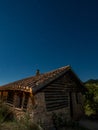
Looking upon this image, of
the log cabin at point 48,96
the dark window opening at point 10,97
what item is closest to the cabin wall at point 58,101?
the log cabin at point 48,96

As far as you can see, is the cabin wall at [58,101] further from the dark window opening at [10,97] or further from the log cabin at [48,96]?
the dark window opening at [10,97]

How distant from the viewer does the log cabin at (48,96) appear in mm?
Result: 10751

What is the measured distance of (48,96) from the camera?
12.0m

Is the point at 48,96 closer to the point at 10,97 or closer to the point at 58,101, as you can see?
the point at 58,101

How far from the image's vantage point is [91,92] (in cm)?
1783

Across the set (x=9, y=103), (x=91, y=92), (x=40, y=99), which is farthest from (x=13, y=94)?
(x=91, y=92)

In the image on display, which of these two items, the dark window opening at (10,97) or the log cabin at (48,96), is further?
the dark window opening at (10,97)

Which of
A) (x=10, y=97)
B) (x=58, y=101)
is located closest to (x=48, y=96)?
(x=58, y=101)

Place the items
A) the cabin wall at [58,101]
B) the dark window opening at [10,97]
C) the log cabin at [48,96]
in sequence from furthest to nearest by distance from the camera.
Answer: the dark window opening at [10,97] < the cabin wall at [58,101] < the log cabin at [48,96]

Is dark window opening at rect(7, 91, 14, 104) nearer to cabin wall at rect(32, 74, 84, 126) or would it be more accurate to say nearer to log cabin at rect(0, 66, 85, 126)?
log cabin at rect(0, 66, 85, 126)

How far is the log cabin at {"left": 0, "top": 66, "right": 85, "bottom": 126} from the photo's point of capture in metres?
10.8

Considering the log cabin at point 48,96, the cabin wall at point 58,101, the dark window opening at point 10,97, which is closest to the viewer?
the log cabin at point 48,96

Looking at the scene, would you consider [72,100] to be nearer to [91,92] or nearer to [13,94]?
[91,92]

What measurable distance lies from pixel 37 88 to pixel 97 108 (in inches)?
358
